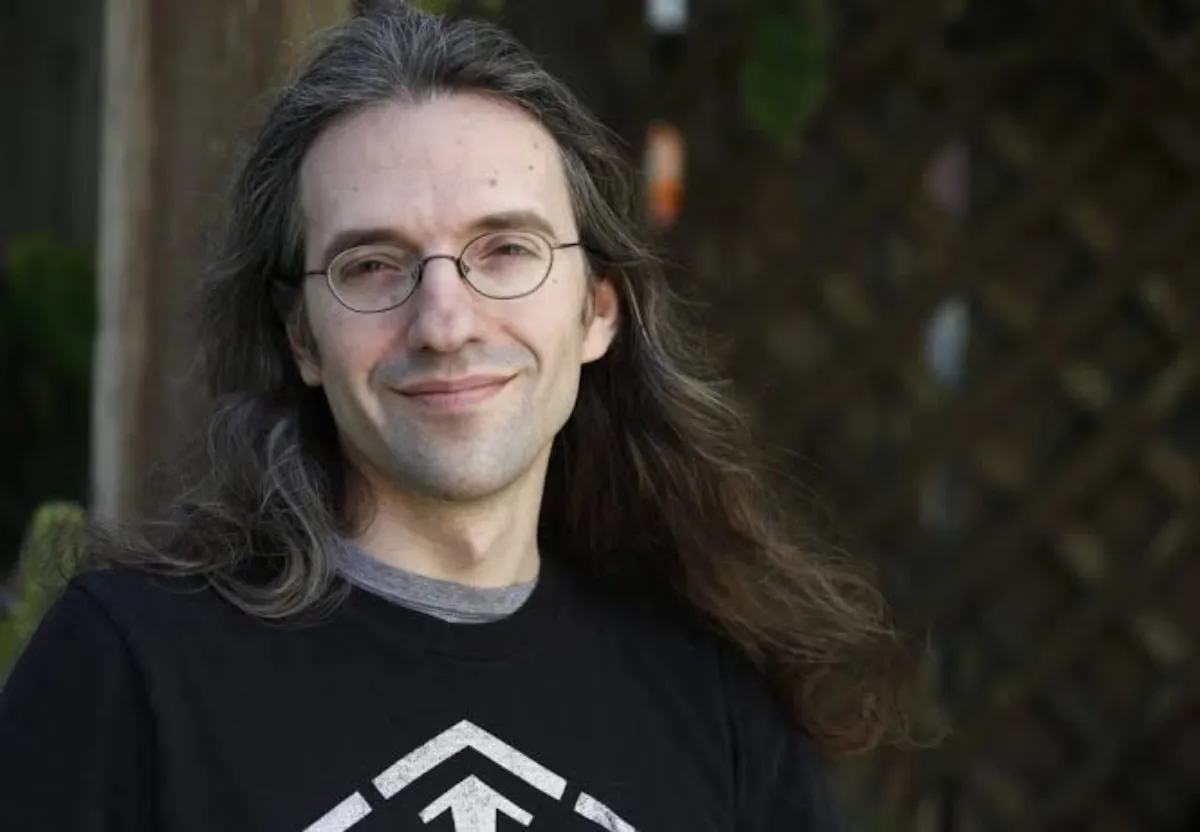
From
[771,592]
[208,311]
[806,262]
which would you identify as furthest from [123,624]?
[806,262]

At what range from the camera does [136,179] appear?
2145mm

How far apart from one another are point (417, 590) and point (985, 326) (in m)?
2.24

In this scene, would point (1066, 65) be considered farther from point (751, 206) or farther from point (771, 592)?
point (771, 592)

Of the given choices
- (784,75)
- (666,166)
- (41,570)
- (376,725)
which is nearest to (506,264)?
(376,725)

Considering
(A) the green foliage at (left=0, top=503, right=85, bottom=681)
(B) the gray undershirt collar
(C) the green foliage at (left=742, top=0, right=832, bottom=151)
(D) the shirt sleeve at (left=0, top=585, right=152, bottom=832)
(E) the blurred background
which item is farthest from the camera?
(E) the blurred background

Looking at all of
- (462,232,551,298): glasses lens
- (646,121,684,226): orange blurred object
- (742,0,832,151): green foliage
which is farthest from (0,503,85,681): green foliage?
(646,121,684,226): orange blurred object

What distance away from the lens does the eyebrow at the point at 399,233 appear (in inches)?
60.6

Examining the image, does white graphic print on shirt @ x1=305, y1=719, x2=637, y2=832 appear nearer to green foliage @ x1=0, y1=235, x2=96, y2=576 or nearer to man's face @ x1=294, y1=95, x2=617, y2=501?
man's face @ x1=294, y1=95, x2=617, y2=501

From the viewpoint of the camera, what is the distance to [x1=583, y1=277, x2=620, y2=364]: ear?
1.76 m

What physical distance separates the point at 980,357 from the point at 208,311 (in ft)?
7.13

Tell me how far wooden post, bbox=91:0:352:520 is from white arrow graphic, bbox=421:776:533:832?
73 centimetres

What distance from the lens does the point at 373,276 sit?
1.56 metres

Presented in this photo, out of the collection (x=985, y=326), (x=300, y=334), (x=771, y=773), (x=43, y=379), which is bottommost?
(x=43, y=379)

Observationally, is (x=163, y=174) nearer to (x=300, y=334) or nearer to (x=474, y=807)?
(x=300, y=334)
